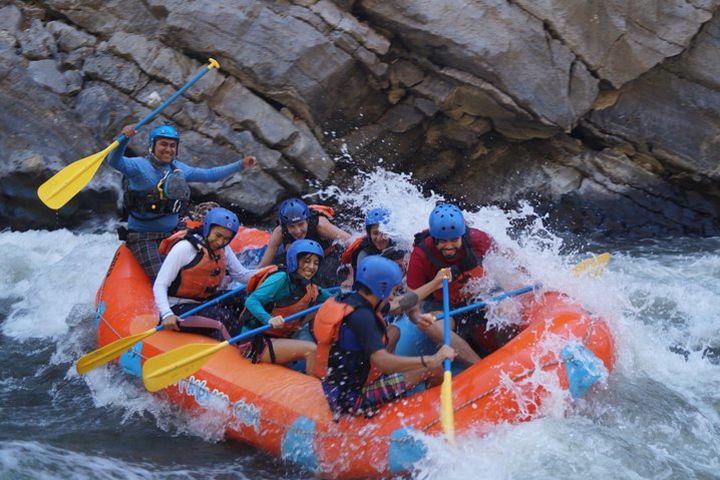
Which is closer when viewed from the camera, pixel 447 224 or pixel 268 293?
pixel 447 224

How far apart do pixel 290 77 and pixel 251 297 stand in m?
4.33

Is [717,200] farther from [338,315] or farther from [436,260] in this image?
[338,315]

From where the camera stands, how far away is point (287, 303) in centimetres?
464

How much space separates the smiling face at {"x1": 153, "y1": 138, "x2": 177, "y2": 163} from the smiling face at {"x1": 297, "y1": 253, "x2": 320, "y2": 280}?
1.74 m

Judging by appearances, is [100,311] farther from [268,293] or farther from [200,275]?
[268,293]

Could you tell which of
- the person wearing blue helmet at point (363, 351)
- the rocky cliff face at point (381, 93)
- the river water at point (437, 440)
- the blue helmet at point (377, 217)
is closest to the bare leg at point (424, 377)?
the person wearing blue helmet at point (363, 351)

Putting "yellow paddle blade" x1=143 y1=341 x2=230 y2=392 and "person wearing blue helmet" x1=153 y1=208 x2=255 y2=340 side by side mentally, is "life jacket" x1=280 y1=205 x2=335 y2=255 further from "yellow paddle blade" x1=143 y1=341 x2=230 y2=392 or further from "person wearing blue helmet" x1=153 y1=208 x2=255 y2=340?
"yellow paddle blade" x1=143 y1=341 x2=230 y2=392

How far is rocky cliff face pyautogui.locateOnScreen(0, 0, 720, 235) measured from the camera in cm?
812

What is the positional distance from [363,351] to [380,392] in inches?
12.2

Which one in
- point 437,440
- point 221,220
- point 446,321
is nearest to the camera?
point 437,440

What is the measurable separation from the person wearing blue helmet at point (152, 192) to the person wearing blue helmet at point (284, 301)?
1216mm

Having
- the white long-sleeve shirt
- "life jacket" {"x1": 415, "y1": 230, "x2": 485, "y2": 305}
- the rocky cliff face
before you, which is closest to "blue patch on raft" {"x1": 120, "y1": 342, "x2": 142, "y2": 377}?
the white long-sleeve shirt

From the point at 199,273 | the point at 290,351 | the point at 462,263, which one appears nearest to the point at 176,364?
the point at 290,351

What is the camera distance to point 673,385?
4.93 meters
